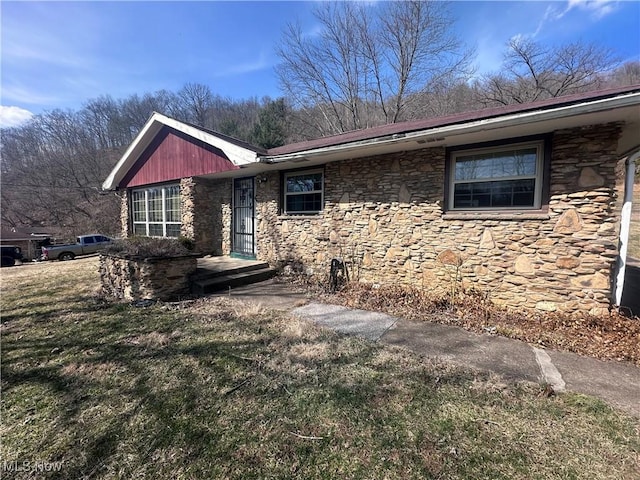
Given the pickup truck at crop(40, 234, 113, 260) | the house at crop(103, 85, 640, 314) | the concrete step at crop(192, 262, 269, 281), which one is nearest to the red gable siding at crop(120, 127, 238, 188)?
the house at crop(103, 85, 640, 314)

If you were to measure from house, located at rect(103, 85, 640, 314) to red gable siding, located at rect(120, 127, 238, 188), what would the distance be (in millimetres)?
140

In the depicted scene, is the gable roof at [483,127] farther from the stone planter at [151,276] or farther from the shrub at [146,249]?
the stone planter at [151,276]

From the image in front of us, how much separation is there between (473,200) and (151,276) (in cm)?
627

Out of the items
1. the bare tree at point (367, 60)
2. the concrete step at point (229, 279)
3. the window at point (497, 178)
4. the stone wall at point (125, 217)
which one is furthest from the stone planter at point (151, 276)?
the bare tree at point (367, 60)

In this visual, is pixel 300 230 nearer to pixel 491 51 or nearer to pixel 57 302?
pixel 57 302

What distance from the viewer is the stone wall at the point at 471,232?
4.05 metres

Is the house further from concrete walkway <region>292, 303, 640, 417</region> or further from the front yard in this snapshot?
the front yard

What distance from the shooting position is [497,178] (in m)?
4.85

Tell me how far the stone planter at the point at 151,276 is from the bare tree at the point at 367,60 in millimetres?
17177

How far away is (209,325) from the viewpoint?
4.39 meters

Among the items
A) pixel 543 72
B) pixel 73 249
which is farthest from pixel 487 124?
pixel 73 249

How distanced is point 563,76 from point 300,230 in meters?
19.1

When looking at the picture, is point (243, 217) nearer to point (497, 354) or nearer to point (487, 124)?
point (487, 124)

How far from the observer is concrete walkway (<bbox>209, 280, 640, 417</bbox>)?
2752 mm
